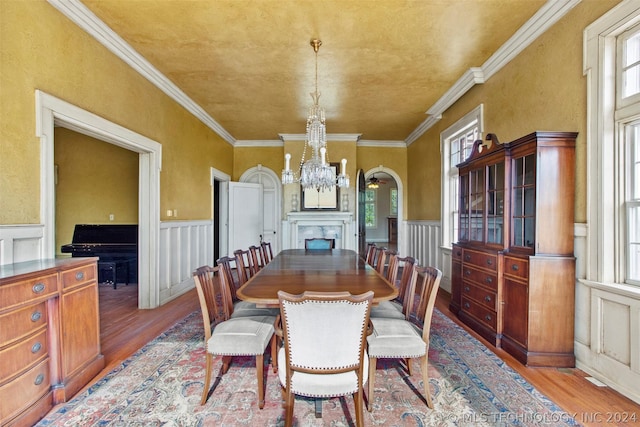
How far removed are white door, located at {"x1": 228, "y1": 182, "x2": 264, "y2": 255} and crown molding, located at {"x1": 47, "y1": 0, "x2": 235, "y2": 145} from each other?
2.02 metres

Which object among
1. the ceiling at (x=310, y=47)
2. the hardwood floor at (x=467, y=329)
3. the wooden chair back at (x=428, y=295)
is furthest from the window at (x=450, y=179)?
the wooden chair back at (x=428, y=295)

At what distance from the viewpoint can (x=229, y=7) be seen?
8.46 ft

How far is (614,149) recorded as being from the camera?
224cm

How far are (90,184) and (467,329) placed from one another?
6.51 metres

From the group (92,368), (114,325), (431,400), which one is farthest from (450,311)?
(114,325)

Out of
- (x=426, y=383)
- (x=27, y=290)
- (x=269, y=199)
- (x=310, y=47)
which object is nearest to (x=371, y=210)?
(x=269, y=199)

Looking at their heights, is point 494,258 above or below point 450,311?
above

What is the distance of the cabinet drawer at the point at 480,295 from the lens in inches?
115

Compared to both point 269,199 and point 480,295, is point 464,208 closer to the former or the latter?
point 480,295

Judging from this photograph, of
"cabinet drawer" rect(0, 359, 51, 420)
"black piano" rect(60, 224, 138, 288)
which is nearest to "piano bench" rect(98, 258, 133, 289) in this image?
"black piano" rect(60, 224, 138, 288)

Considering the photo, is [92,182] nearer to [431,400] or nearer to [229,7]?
[229,7]

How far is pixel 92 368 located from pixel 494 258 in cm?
348

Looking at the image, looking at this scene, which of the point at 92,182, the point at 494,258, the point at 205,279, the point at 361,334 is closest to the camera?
the point at 361,334

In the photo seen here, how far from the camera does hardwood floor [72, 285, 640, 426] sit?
74.3 inches
